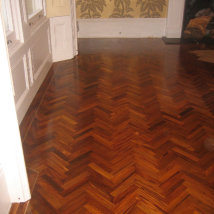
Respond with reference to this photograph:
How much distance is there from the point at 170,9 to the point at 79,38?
2137 mm

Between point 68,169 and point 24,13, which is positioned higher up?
point 24,13

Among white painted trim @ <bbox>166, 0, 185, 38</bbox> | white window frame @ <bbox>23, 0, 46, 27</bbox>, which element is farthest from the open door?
white painted trim @ <bbox>166, 0, 185, 38</bbox>

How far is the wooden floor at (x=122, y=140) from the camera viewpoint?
6.66ft

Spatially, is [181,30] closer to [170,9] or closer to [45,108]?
[170,9]

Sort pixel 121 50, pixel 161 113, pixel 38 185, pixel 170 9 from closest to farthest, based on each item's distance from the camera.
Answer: pixel 38 185
pixel 161 113
pixel 121 50
pixel 170 9

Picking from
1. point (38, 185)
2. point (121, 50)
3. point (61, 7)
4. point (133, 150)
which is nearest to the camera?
point (38, 185)

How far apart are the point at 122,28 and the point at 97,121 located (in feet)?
13.3

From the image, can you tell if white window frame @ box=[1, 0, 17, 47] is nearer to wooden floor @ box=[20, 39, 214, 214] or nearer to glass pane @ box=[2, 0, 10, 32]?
glass pane @ box=[2, 0, 10, 32]

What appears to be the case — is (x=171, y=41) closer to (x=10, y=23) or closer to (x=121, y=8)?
(x=121, y=8)

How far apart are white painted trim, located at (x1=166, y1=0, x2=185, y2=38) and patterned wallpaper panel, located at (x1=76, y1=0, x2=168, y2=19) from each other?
0.74 ft

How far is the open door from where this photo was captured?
15.0ft

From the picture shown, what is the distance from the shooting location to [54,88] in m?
3.86

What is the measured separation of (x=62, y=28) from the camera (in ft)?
15.9

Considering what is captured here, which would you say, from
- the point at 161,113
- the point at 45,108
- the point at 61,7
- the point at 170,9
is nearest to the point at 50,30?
the point at 61,7
